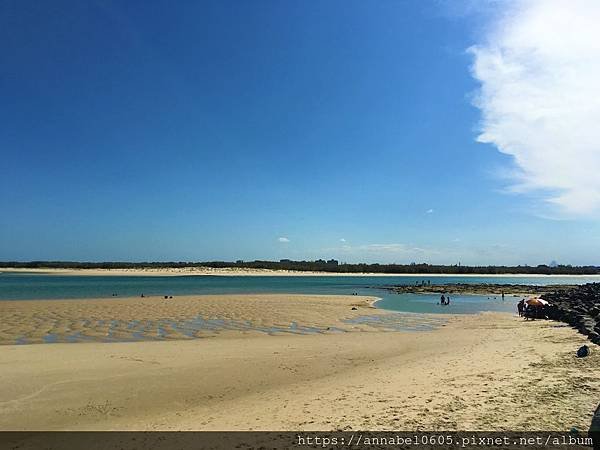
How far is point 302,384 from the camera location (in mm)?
10484

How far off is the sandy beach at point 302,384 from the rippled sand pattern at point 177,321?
6.72 feet

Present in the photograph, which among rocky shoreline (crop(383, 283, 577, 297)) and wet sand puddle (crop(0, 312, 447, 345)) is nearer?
wet sand puddle (crop(0, 312, 447, 345))

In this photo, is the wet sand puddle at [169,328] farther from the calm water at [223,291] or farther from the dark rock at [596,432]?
the dark rock at [596,432]

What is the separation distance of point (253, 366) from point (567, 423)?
26.1 ft

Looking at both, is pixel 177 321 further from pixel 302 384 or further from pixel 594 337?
pixel 594 337

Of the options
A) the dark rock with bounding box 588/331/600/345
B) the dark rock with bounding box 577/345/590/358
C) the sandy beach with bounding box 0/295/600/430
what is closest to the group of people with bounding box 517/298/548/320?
the sandy beach with bounding box 0/295/600/430

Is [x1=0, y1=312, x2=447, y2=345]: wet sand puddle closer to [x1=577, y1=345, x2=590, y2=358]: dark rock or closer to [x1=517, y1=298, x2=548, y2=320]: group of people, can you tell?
[x1=517, y1=298, x2=548, y2=320]: group of people

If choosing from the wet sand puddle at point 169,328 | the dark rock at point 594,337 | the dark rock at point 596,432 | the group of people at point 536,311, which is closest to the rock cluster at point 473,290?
the group of people at point 536,311

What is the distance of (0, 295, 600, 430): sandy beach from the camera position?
7621 mm

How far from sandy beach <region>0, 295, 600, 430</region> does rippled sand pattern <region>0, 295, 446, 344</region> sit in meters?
2.05

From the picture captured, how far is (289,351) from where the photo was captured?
14.8 m

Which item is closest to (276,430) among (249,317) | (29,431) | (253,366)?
(29,431)

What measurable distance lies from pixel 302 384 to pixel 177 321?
47.9 ft

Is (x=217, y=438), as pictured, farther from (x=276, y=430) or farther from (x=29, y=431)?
(x=29, y=431)
